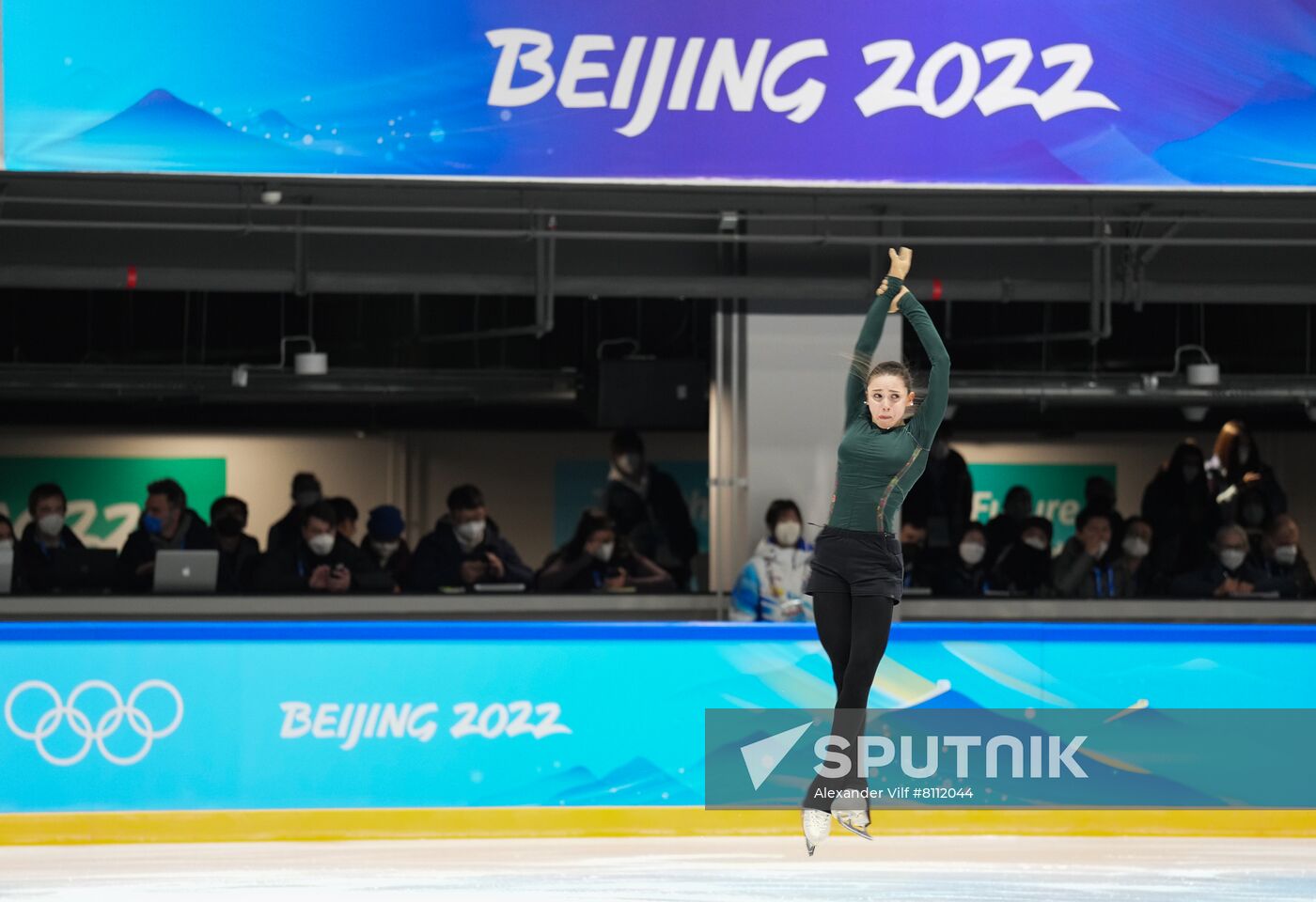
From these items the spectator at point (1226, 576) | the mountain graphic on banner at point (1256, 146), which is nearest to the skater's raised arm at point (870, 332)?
the mountain graphic on banner at point (1256, 146)

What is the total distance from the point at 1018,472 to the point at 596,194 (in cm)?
675

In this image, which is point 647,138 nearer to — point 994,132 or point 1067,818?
Result: point 994,132

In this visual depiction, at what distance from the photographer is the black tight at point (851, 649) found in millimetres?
4602

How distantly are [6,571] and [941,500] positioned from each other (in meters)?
5.95

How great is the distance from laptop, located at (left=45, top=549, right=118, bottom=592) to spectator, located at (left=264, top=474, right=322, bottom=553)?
0.93 m

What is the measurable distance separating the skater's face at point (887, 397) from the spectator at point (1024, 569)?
5.32 m

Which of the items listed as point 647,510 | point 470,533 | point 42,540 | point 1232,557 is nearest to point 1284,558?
point 1232,557

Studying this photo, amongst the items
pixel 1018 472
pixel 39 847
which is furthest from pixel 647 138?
pixel 1018 472

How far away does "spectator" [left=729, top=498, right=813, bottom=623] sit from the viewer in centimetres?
833

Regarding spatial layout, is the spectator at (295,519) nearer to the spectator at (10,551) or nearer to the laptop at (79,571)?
the laptop at (79,571)


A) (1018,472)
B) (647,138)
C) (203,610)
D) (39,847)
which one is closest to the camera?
(39,847)

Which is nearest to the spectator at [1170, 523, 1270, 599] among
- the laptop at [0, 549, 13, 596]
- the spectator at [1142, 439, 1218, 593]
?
the spectator at [1142, 439, 1218, 593]

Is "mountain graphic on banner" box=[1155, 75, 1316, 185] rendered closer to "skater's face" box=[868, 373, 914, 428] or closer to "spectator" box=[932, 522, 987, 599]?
"spectator" box=[932, 522, 987, 599]

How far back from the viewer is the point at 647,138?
788 cm
